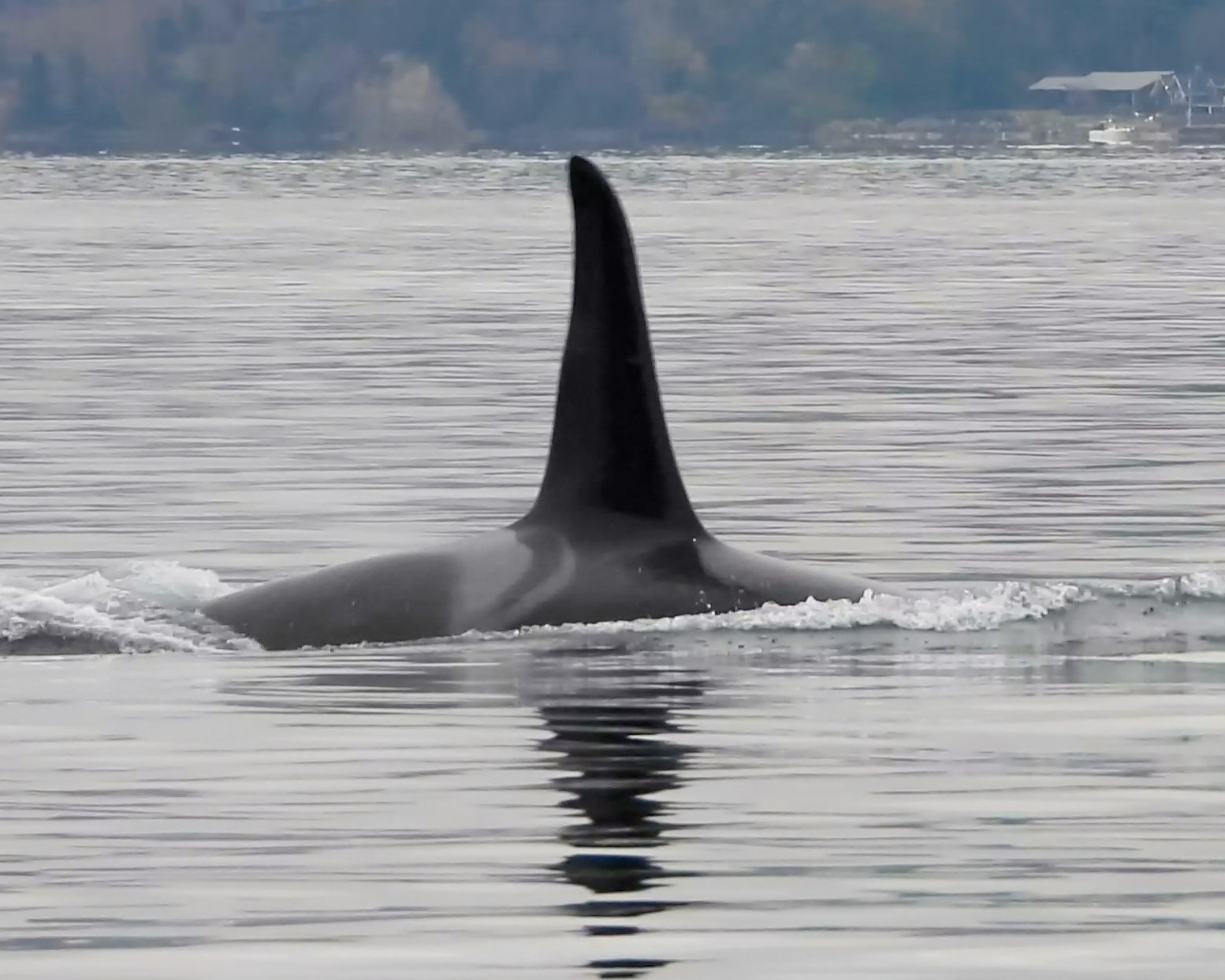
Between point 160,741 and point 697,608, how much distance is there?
2.84 m

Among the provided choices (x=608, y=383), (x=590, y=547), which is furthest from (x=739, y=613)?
(x=608, y=383)

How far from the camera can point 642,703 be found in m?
14.3

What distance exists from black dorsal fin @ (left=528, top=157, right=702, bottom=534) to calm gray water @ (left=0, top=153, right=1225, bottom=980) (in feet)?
2.08

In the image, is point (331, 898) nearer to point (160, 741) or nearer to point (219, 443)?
point (160, 741)

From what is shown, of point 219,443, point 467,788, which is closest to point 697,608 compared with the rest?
point 467,788

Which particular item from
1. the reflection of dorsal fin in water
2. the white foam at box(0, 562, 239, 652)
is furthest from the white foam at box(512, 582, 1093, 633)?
the white foam at box(0, 562, 239, 652)

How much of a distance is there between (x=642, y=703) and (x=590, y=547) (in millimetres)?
1418

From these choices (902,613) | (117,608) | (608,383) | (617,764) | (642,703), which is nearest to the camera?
(617,764)

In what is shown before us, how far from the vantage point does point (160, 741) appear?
13.4 m

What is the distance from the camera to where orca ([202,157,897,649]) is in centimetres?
1538

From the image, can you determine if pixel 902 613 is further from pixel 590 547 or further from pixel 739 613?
pixel 590 547

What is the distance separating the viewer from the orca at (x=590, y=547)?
15.4 m

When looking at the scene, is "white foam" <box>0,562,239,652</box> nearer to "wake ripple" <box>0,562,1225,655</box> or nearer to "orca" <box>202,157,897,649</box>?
"wake ripple" <box>0,562,1225,655</box>

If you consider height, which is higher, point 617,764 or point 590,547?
point 590,547
